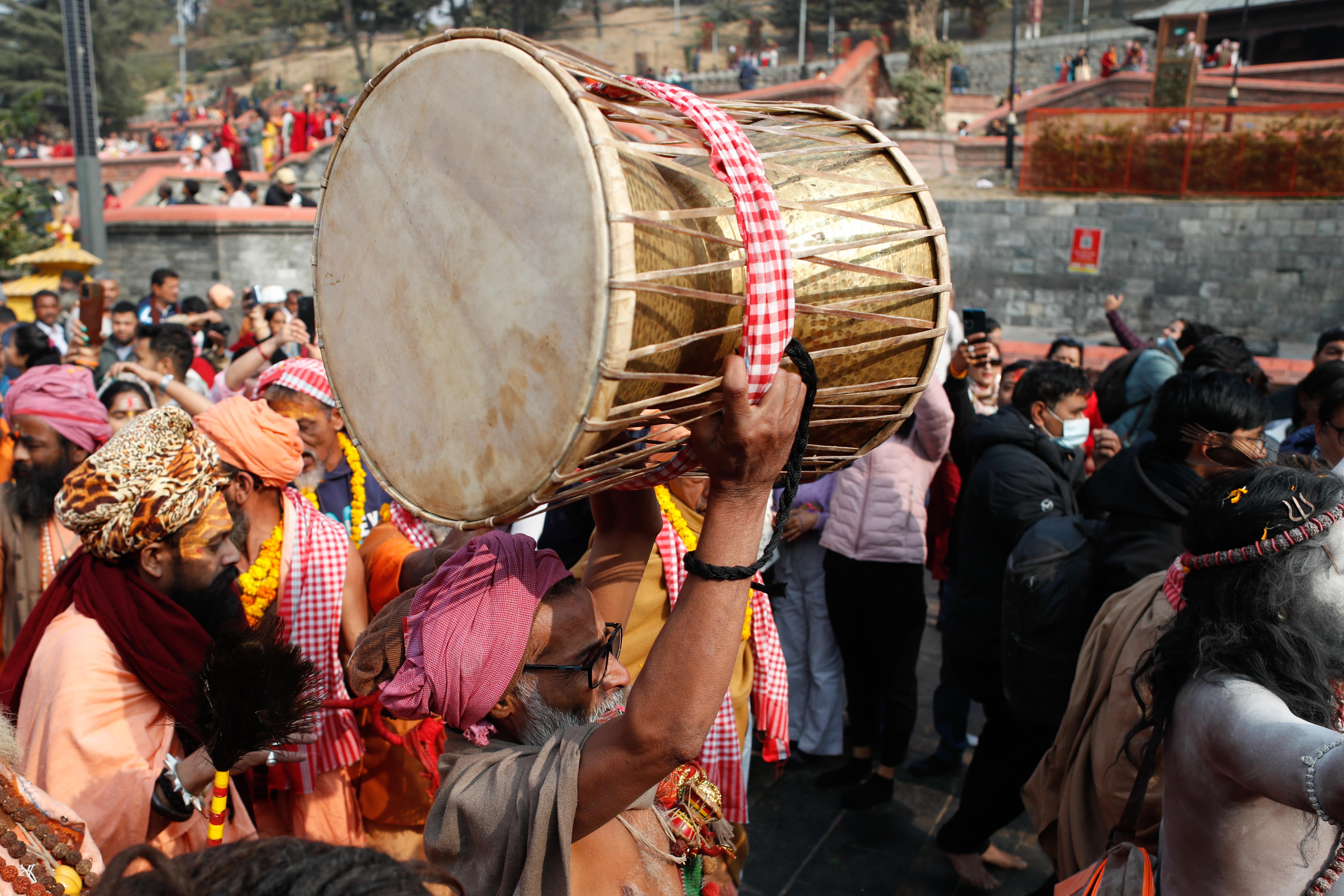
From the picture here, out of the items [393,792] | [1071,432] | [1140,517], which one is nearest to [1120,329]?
[1071,432]

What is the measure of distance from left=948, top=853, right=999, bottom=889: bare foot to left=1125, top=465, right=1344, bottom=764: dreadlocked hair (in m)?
2.12

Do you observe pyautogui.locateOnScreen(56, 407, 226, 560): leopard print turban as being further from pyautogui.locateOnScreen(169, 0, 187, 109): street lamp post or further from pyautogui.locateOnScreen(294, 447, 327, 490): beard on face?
pyautogui.locateOnScreen(169, 0, 187, 109): street lamp post

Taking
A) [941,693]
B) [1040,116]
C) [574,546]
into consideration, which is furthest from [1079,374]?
[1040,116]

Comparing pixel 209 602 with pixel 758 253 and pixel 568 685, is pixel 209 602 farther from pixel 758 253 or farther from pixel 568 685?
pixel 758 253

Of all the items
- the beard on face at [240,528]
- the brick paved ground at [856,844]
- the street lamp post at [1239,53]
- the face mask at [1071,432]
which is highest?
the street lamp post at [1239,53]

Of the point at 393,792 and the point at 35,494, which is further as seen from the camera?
the point at 35,494

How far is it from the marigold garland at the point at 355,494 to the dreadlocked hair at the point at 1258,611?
2968mm

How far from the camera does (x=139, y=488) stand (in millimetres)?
2480

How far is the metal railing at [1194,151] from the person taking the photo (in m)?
15.9

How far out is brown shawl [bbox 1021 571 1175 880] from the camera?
260cm

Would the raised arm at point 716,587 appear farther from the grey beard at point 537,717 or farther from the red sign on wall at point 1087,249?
the red sign on wall at point 1087,249

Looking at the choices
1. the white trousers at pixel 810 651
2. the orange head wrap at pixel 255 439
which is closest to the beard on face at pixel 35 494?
the orange head wrap at pixel 255 439

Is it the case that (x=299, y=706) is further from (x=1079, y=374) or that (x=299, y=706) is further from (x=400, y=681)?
(x=1079, y=374)

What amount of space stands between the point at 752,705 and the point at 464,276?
109 inches
